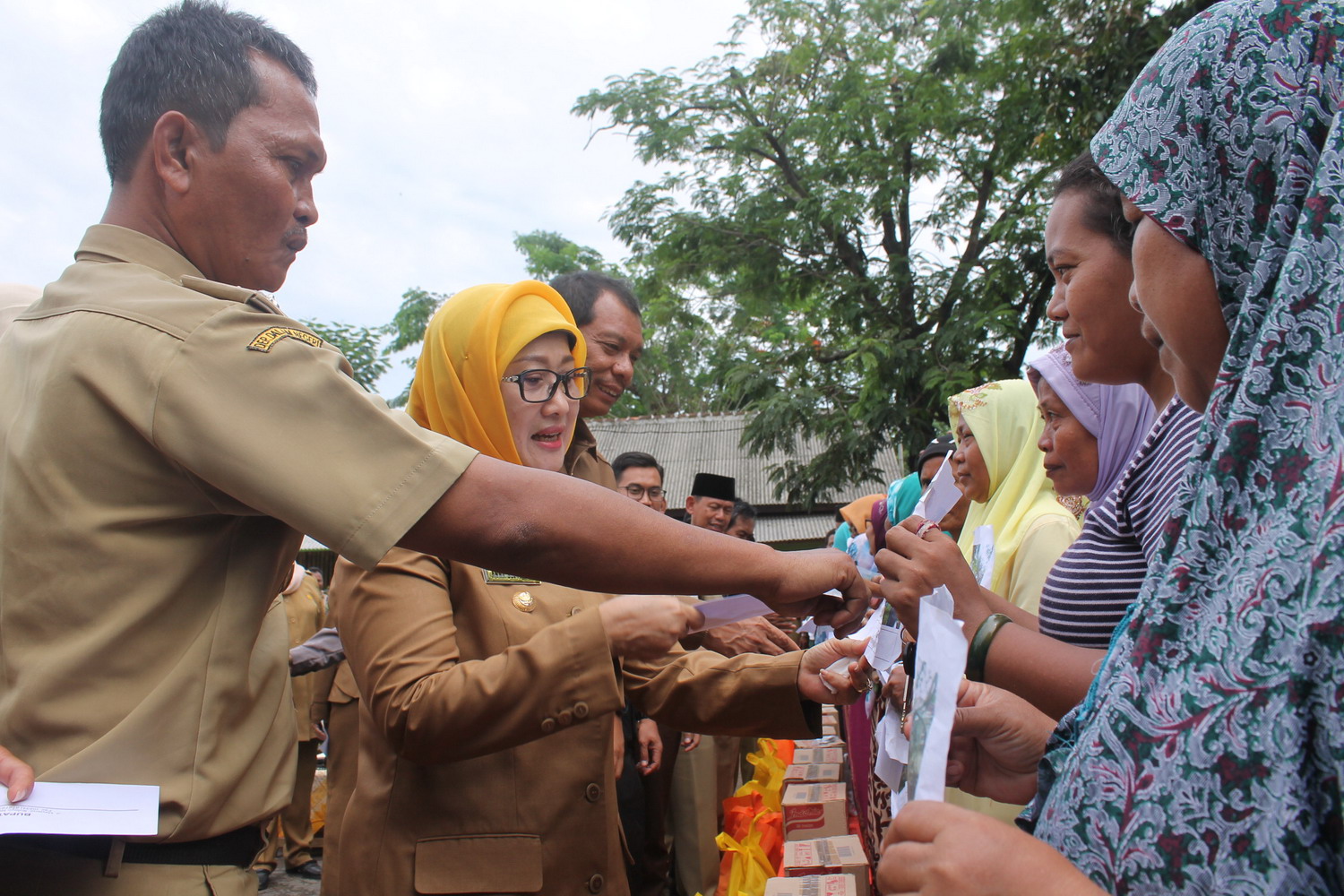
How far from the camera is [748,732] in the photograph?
90.9 inches

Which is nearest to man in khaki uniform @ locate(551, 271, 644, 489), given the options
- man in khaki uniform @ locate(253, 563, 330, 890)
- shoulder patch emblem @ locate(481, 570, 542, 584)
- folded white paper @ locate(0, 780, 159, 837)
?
shoulder patch emblem @ locate(481, 570, 542, 584)

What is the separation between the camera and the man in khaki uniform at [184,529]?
126 cm

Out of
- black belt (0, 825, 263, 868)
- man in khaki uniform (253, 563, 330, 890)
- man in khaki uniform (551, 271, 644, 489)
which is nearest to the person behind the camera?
black belt (0, 825, 263, 868)

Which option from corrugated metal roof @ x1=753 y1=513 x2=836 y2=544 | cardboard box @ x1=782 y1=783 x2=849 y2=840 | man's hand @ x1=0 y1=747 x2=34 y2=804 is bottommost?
corrugated metal roof @ x1=753 y1=513 x2=836 y2=544

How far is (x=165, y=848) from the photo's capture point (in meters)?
1.34

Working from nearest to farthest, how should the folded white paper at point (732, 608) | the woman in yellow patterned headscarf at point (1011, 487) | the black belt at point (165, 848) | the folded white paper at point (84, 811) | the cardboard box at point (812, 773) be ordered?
1. the folded white paper at point (84, 811)
2. the black belt at point (165, 848)
3. the folded white paper at point (732, 608)
4. the woman in yellow patterned headscarf at point (1011, 487)
5. the cardboard box at point (812, 773)

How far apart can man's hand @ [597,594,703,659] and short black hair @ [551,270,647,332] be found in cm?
211

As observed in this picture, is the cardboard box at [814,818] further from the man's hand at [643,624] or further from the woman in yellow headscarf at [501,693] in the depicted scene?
the man's hand at [643,624]

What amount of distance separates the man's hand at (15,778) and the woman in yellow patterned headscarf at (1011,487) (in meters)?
2.34

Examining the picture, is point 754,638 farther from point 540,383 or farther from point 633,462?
point 633,462

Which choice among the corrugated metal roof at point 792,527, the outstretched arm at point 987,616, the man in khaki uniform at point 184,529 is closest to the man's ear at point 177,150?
the man in khaki uniform at point 184,529

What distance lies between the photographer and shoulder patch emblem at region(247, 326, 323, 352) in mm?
1298

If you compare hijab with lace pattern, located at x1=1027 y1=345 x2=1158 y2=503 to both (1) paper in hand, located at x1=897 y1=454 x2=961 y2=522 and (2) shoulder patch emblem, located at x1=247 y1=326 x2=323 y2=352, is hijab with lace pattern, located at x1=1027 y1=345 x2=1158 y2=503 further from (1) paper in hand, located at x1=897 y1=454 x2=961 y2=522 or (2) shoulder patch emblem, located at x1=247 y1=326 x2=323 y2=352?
(2) shoulder patch emblem, located at x1=247 y1=326 x2=323 y2=352

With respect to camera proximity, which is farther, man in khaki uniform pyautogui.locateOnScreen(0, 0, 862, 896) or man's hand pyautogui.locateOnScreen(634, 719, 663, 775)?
man's hand pyautogui.locateOnScreen(634, 719, 663, 775)
